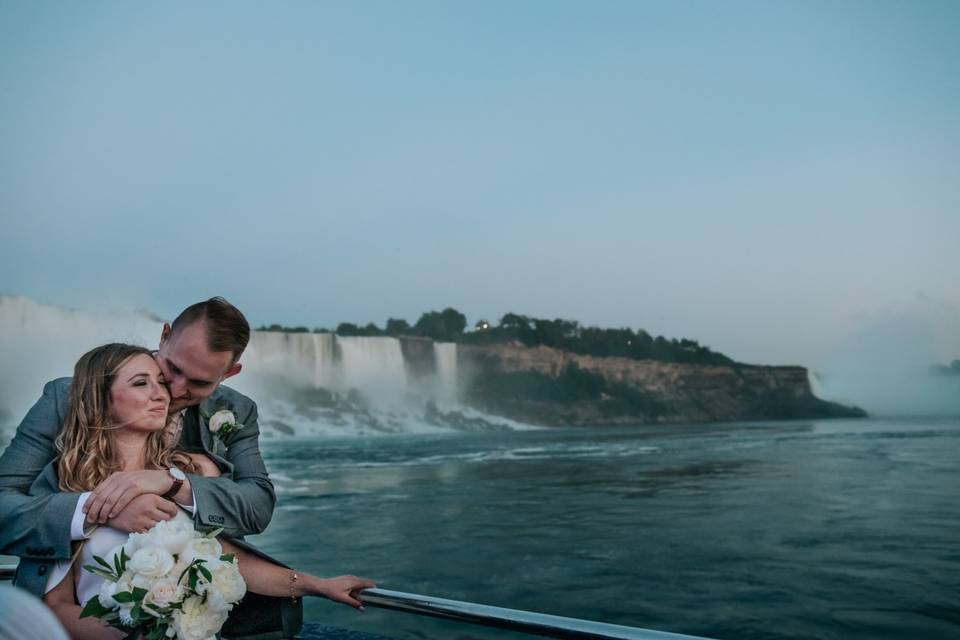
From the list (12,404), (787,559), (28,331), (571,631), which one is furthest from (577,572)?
(12,404)

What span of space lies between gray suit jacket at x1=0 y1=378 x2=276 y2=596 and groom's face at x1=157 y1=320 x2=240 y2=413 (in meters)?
0.11

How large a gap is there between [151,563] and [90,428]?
59 centimetres

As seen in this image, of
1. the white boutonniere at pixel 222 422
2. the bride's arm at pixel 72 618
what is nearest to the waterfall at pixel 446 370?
the white boutonniere at pixel 222 422

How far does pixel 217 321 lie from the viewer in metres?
2.32

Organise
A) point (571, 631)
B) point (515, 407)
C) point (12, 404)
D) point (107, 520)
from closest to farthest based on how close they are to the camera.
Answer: point (571, 631) → point (107, 520) → point (12, 404) → point (515, 407)

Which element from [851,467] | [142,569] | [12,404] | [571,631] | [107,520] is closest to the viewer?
[142,569]

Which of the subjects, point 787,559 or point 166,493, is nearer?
point 166,493

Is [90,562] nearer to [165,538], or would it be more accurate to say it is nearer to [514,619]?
[165,538]

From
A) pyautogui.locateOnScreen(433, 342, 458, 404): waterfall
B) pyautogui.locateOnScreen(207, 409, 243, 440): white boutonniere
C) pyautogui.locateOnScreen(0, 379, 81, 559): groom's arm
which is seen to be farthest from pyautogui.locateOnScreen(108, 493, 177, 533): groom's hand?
pyautogui.locateOnScreen(433, 342, 458, 404): waterfall

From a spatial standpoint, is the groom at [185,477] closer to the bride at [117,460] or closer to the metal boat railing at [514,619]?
the bride at [117,460]

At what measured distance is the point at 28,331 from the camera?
1913 inches

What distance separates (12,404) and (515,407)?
6166 cm

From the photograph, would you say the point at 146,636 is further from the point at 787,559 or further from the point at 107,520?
the point at 787,559

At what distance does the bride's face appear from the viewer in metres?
2.10
